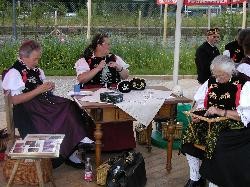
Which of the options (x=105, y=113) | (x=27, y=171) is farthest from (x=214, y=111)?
(x=27, y=171)

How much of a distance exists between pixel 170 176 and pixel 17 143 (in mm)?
1509

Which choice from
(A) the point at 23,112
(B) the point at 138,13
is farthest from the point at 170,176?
(B) the point at 138,13

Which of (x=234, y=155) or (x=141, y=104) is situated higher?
(x=141, y=104)

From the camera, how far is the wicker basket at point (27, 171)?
14.7ft

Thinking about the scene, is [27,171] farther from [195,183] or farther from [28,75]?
[195,183]

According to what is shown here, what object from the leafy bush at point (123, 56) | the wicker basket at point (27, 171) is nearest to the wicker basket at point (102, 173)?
the wicker basket at point (27, 171)

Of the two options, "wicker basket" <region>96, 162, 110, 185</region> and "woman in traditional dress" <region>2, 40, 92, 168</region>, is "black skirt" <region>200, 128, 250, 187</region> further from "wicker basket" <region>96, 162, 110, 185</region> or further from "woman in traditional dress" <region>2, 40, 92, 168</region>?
"woman in traditional dress" <region>2, 40, 92, 168</region>

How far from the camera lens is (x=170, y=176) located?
192 inches

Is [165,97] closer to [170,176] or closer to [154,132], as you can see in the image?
[170,176]

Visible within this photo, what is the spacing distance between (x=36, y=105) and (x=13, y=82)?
318 mm

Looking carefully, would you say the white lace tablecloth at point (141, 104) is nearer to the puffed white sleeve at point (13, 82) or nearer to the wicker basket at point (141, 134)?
the puffed white sleeve at point (13, 82)

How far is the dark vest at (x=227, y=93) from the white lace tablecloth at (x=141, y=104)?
2.03ft

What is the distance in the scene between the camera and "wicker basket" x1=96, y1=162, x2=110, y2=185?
176 inches

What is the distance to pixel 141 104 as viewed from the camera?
4.55 meters
